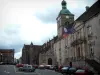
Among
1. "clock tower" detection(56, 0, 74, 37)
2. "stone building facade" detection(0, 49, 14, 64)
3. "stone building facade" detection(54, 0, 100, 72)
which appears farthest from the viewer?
"stone building facade" detection(0, 49, 14, 64)

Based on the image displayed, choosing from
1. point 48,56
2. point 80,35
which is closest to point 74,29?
point 80,35

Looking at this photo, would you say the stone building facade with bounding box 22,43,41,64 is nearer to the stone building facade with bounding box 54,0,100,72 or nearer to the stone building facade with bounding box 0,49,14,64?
the stone building facade with bounding box 0,49,14,64

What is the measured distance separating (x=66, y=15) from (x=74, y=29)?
2688 cm

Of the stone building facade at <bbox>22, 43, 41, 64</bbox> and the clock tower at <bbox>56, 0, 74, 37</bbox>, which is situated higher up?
the clock tower at <bbox>56, 0, 74, 37</bbox>

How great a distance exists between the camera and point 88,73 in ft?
102

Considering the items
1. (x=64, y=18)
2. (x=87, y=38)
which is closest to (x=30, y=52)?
(x=64, y=18)

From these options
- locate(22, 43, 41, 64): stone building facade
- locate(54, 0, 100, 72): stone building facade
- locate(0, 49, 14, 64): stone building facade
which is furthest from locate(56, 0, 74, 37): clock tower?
locate(0, 49, 14, 64): stone building facade

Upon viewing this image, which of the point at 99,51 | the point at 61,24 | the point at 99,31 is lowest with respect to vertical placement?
the point at 99,51

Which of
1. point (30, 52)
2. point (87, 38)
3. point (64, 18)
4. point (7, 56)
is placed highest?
point (64, 18)

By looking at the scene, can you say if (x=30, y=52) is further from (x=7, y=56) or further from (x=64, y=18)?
(x=64, y=18)

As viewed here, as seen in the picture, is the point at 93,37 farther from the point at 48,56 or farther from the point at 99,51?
the point at 48,56

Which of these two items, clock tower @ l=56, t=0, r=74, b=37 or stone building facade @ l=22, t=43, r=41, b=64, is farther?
stone building facade @ l=22, t=43, r=41, b=64

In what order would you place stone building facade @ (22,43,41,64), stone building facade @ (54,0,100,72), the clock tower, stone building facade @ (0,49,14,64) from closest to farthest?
stone building facade @ (54,0,100,72) < the clock tower < stone building facade @ (22,43,41,64) < stone building facade @ (0,49,14,64)

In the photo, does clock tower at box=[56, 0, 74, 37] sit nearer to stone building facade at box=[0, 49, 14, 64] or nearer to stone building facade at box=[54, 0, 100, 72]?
stone building facade at box=[54, 0, 100, 72]
